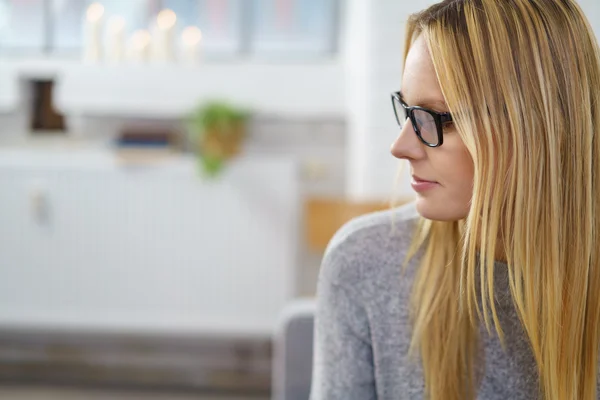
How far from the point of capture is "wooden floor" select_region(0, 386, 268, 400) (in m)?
2.78

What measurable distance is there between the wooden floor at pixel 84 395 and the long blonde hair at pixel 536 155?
6.81 feet

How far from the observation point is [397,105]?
0.93 metres

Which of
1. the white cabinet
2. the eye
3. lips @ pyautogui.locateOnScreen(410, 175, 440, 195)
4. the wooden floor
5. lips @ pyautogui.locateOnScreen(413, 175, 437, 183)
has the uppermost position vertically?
the eye

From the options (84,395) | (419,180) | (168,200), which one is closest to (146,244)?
(168,200)

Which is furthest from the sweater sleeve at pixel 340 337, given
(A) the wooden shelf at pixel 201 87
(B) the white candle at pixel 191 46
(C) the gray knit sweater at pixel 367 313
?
(B) the white candle at pixel 191 46

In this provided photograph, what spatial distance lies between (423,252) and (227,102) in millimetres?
2130

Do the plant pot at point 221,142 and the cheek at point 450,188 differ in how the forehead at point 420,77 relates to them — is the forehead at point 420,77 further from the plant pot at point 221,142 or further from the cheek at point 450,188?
the plant pot at point 221,142

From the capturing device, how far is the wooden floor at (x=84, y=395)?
2.78m

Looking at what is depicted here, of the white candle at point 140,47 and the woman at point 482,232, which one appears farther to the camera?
the white candle at point 140,47

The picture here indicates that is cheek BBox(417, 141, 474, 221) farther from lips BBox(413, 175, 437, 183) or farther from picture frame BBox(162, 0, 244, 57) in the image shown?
picture frame BBox(162, 0, 244, 57)

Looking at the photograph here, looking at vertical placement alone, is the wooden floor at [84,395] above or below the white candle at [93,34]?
below

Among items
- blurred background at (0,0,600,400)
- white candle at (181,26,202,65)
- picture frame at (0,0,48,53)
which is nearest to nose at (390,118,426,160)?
blurred background at (0,0,600,400)

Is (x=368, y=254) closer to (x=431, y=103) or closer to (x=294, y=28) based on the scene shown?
(x=431, y=103)

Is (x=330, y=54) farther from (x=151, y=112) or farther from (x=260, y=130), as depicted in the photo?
(x=151, y=112)
